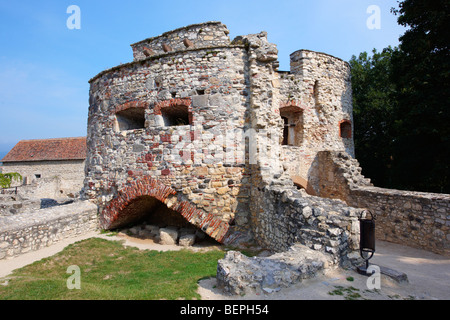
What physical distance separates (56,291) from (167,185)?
4.03 m

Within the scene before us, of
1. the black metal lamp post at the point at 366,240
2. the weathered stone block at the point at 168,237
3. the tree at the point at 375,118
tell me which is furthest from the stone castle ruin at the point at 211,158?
the tree at the point at 375,118

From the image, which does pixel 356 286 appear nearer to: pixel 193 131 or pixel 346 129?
pixel 193 131

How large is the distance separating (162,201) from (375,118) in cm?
1569

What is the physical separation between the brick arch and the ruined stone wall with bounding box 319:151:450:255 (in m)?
5.53

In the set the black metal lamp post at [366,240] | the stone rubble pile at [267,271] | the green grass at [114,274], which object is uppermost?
the black metal lamp post at [366,240]

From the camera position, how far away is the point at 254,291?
3.59 metres

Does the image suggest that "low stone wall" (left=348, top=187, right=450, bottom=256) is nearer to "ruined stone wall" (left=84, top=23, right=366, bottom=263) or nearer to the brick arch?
"ruined stone wall" (left=84, top=23, right=366, bottom=263)

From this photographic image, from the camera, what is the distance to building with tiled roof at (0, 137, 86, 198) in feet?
80.0

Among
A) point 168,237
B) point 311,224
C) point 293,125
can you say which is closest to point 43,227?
point 168,237

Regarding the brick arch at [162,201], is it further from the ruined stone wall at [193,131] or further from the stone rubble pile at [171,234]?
the stone rubble pile at [171,234]

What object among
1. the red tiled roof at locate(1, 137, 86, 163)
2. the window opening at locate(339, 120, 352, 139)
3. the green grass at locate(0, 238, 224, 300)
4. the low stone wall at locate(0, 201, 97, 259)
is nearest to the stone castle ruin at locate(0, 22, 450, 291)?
the low stone wall at locate(0, 201, 97, 259)

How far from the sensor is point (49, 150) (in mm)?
26812

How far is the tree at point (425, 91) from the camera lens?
10.1m

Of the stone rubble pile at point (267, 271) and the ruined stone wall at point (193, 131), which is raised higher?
the ruined stone wall at point (193, 131)
